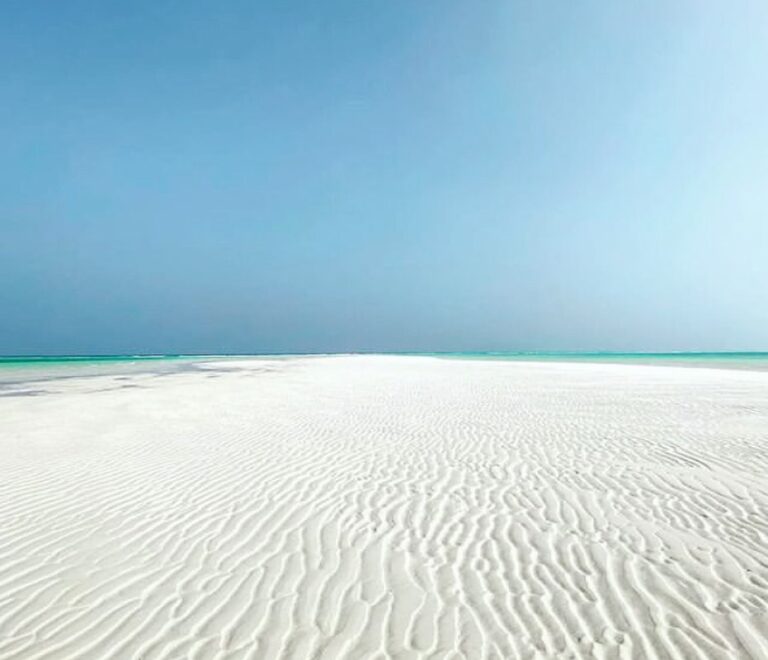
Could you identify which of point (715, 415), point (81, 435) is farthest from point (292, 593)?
point (715, 415)

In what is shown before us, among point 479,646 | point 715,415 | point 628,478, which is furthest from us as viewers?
point 715,415

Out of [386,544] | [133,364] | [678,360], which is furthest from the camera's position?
[678,360]

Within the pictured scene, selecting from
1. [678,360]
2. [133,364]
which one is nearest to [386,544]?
[133,364]

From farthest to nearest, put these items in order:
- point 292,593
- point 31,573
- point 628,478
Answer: point 628,478 → point 31,573 → point 292,593

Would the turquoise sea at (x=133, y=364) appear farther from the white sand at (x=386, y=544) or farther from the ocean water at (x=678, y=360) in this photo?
the white sand at (x=386, y=544)

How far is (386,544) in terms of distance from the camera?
17.9ft

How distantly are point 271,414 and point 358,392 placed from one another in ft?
23.7

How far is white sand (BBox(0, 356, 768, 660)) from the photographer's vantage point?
12.5ft

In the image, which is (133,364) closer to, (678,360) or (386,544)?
(386,544)

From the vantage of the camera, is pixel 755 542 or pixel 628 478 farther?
pixel 628 478

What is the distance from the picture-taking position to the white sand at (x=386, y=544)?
380 centimetres

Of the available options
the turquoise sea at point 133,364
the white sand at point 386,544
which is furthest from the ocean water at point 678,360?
the white sand at point 386,544

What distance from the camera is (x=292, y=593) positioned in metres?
4.42

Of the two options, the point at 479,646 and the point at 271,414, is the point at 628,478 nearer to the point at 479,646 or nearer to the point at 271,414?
the point at 479,646
